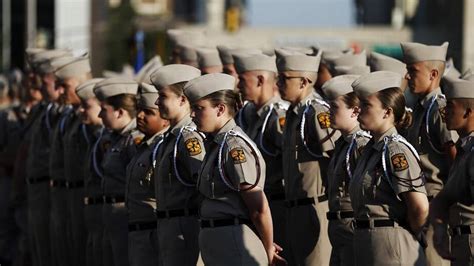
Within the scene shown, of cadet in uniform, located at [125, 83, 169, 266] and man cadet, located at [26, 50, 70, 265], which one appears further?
man cadet, located at [26, 50, 70, 265]

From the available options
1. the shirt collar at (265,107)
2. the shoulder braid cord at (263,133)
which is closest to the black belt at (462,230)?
the shoulder braid cord at (263,133)

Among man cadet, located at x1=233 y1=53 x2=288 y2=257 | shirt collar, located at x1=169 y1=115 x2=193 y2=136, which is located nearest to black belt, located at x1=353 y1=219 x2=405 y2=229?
shirt collar, located at x1=169 y1=115 x2=193 y2=136

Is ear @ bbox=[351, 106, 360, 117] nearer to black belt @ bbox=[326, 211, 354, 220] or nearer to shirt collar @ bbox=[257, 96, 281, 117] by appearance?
black belt @ bbox=[326, 211, 354, 220]

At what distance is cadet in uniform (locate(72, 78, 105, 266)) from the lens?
1199 centimetres

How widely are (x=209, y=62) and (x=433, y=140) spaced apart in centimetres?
326

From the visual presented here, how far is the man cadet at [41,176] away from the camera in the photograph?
1420 centimetres

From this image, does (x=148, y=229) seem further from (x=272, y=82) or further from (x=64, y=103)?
(x=64, y=103)

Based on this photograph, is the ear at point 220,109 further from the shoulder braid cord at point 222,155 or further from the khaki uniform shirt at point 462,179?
the khaki uniform shirt at point 462,179

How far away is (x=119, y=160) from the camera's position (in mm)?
11336

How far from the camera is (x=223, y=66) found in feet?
43.1

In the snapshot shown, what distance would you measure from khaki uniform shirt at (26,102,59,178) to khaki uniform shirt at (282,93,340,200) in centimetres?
377

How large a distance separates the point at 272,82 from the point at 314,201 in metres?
1.30

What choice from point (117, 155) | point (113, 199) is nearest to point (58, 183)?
point (113, 199)

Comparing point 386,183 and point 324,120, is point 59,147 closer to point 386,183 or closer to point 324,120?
point 324,120
